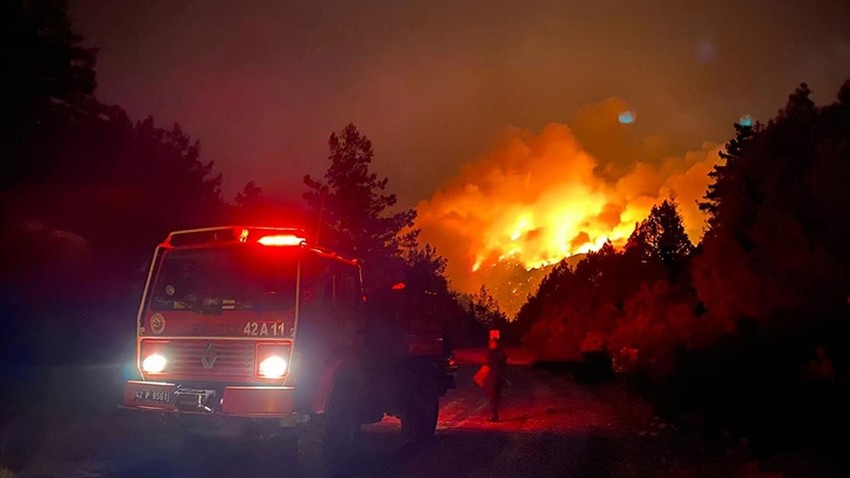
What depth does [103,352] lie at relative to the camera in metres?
19.6

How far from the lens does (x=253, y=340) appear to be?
854cm

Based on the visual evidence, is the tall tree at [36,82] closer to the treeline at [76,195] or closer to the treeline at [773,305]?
the treeline at [76,195]

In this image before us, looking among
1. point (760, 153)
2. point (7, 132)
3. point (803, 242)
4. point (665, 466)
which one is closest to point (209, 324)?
point (665, 466)

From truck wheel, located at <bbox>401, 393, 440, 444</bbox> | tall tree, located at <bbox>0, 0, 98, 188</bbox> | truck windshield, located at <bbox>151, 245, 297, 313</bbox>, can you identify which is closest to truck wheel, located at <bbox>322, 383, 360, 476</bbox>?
truck windshield, located at <bbox>151, 245, 297, 313</bbox>

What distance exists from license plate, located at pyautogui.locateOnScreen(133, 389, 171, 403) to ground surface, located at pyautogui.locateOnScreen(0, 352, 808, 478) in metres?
1.04

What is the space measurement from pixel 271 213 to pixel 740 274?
28.5 metres

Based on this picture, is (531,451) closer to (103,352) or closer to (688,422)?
(688,422)

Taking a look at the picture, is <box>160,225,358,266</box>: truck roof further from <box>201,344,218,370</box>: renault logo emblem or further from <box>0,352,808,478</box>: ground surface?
<box>0,352,808,478</box>: ground surface

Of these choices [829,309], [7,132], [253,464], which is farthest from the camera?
[7,132]

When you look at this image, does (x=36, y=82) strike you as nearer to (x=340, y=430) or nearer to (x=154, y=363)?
(x=154, y=363)

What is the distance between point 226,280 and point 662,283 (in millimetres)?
21915

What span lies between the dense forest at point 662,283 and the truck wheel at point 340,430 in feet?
7.02

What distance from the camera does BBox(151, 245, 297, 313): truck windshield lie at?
29.0ft

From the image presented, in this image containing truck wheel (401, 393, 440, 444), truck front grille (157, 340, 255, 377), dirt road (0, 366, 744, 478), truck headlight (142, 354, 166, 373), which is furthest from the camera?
truck wheel (401, 393, 440, 444)
